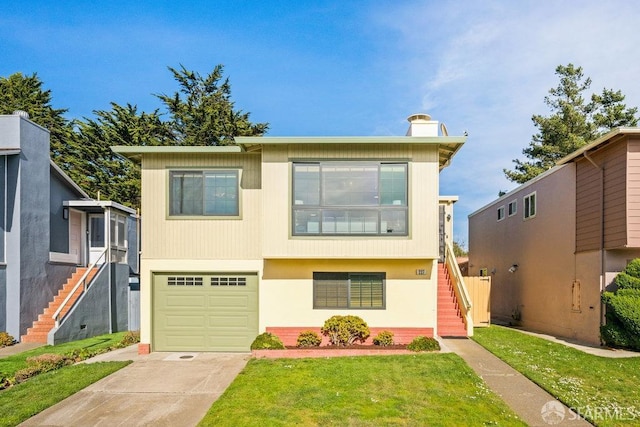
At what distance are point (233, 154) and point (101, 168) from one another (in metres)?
22.7

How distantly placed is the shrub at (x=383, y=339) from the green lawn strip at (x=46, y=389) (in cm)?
610

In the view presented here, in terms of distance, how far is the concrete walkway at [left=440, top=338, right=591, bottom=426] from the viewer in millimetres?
6221

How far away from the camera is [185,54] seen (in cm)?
3002

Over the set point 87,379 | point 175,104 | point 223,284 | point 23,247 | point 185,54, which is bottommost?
point 87,379

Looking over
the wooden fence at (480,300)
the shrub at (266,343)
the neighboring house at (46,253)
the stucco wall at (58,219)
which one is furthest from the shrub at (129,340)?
the wooden fence at (480,300)

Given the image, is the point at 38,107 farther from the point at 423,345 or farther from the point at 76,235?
the point at 423,345

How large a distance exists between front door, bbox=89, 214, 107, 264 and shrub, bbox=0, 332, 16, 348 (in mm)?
4696

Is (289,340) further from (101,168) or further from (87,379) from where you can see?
(101,168)

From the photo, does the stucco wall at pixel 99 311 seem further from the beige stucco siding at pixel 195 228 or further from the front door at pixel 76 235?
the beige stucco siding at pixel 195 228

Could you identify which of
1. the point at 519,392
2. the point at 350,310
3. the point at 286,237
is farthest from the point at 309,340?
the point at 519,392

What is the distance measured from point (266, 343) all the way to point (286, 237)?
2.69 meters

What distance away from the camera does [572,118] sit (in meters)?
28.0

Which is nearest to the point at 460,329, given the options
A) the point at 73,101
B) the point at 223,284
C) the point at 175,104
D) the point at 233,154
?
the point at 223,284

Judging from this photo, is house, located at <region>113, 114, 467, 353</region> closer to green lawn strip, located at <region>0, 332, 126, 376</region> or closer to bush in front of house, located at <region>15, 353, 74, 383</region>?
bush in front of house, located at <region>15, 353, 74, 383</region>
